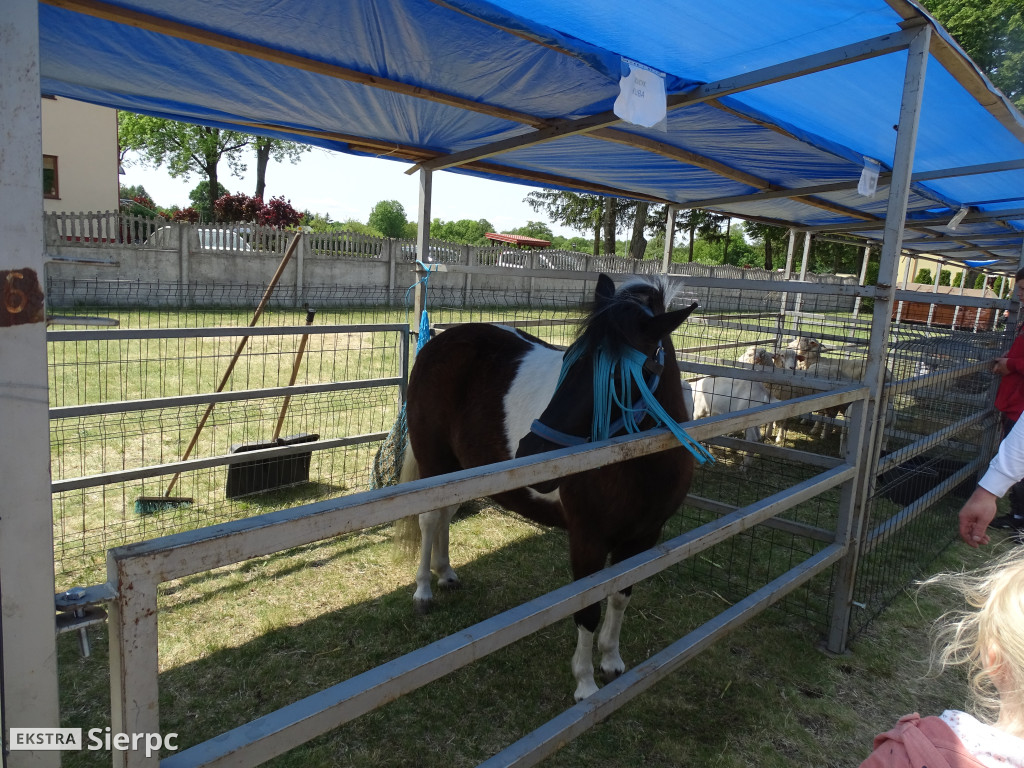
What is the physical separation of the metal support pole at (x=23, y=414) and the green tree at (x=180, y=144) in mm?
36506

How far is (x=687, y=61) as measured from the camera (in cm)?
316

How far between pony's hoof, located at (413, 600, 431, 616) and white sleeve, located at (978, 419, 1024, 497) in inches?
108

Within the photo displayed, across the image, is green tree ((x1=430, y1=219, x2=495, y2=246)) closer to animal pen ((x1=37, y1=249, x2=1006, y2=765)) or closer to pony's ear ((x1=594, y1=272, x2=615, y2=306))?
animal pen ((x1=37, y1=249, x2=1006, y2=765))

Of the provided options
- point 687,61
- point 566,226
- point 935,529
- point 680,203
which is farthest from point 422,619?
point 566,226

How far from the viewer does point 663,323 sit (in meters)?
2.17

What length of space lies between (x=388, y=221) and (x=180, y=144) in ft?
71.9

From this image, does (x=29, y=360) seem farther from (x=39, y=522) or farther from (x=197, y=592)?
(x=197, y=592)

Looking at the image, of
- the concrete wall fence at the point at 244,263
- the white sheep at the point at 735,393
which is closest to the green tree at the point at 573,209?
the concrete wall fence at the point at 244,263

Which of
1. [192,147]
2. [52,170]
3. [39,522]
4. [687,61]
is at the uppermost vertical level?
[192,147]

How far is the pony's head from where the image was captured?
2.10m

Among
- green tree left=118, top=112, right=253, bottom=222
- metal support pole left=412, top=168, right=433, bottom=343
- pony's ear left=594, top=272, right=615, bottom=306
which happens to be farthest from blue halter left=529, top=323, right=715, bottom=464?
green tree left=118, top=112, right=253, bottom=222

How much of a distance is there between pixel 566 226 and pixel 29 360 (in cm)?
3487

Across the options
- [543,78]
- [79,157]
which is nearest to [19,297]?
[543,78]

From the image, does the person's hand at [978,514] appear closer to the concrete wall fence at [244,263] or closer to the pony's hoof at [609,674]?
the pony's hoof at [609,674]
